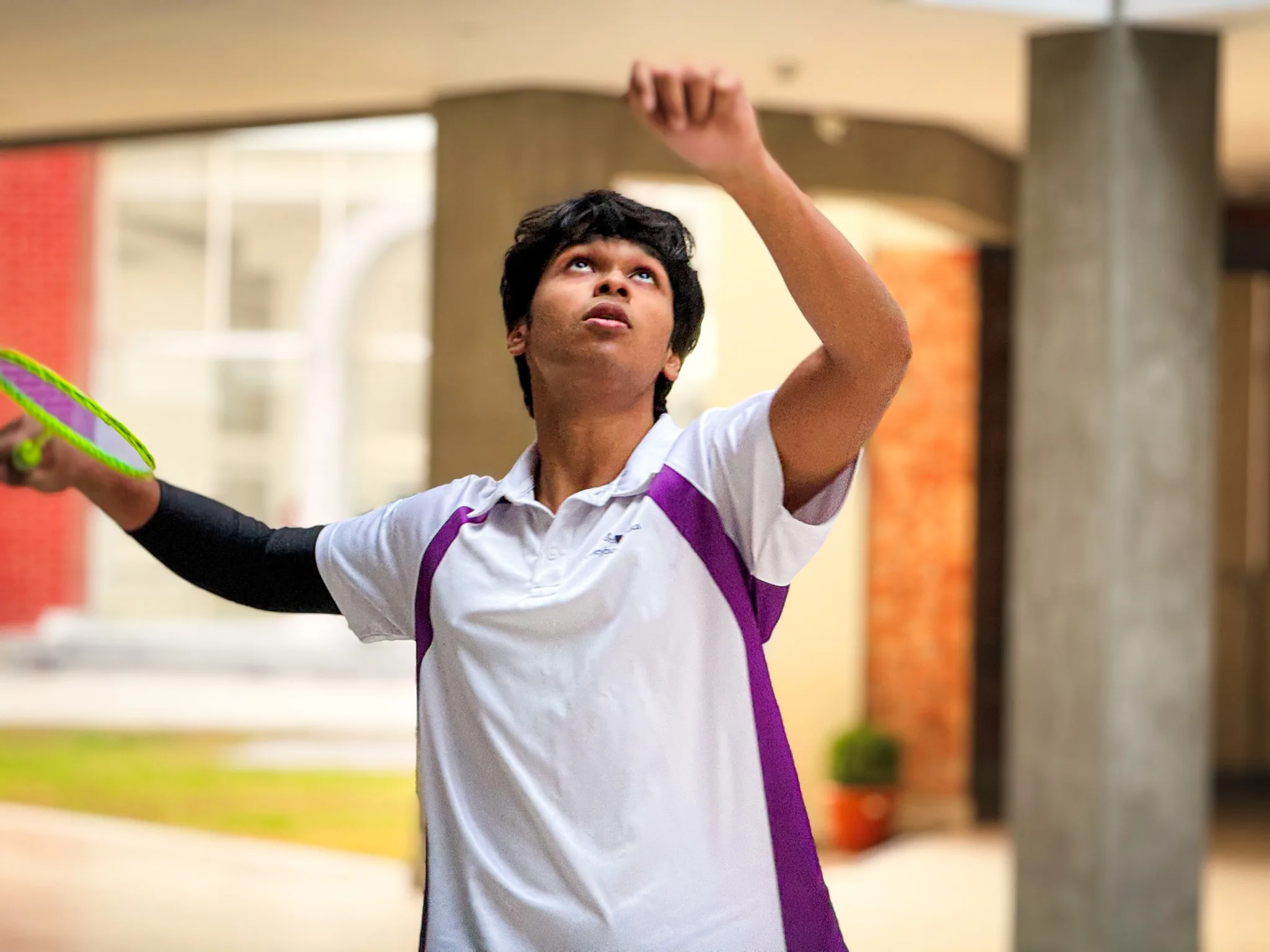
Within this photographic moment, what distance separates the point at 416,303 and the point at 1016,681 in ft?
32.9

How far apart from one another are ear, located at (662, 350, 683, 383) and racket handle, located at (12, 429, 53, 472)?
564 mm

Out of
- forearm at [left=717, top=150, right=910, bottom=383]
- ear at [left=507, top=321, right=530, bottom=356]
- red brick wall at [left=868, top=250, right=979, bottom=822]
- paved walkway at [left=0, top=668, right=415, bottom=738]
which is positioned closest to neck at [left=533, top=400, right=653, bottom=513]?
ear at [left=507, top=321, right=530, bottom=356]

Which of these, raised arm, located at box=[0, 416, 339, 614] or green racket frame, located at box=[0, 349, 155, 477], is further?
raised arm, located at box=[0, 416, 339, 614]

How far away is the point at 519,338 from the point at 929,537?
6.42 m

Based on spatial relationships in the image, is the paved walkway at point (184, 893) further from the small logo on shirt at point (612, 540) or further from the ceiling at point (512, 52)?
the small logo on shirt at point (612, 540)

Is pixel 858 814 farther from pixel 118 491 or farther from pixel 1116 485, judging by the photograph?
pixel 118 491

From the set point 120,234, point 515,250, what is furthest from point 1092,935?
point 120,234

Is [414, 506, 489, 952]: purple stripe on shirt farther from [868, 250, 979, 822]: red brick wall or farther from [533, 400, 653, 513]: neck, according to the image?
[868, 250, 979, 822]: red brick wall

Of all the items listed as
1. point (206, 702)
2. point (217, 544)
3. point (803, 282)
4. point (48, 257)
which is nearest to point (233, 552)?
point (217, 544)

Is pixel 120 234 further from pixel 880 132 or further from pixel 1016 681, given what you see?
pixel 1016 681

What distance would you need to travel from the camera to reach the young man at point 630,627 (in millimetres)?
1378

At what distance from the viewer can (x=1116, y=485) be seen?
16.0 ft

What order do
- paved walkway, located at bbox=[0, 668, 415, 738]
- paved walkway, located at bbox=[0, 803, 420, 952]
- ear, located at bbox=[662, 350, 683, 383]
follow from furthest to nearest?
paved walkway, located at bbox=[0, 668, 415, 738]
paved walkway, located at bbox=[0, 803, 420, 952]
ear, located at bbox=[662, 350, 683, 383]

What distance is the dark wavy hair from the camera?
1.58 metres
